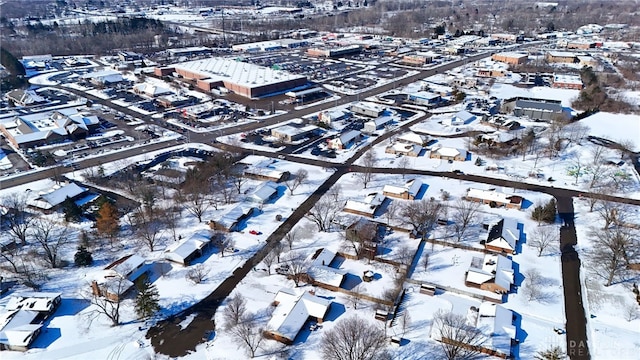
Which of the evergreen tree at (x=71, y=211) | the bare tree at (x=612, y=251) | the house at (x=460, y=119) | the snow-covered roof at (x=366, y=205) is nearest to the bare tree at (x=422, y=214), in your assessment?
the snow-covered roof at (x=366, y=205)

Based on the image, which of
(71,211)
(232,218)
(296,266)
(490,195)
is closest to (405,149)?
(490,195)

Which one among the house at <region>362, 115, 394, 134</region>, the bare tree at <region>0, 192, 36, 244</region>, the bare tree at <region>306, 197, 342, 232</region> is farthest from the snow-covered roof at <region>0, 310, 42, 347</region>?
the house at <region>362, 115, 394, 134</region>

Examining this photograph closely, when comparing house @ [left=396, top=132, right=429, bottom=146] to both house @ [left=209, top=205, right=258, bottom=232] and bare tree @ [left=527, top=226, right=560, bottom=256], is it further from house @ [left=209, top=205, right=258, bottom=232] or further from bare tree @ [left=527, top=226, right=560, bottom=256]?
house @ [left=209, top=205, right=258, bottom=232]

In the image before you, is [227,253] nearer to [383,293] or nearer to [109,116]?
[383,293]

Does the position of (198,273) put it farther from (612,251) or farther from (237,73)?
(237,73)

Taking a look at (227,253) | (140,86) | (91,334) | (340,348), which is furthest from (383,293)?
(140,86)
